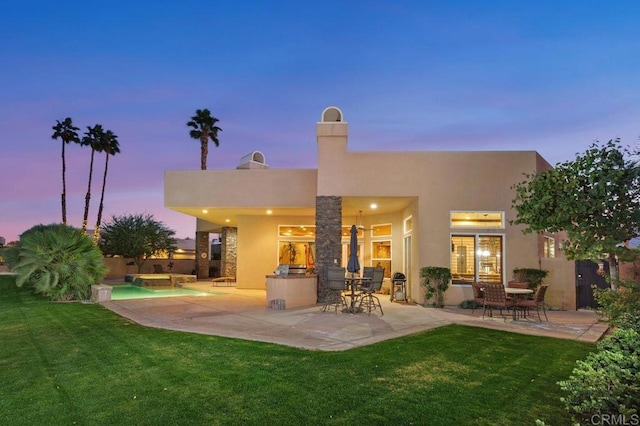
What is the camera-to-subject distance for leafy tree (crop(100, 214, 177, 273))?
2606cm

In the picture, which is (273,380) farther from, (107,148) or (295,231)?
(107,148)

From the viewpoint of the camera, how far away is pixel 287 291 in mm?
10805

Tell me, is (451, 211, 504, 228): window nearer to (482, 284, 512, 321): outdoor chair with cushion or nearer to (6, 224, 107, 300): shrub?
(482, 284, 512, 321): outdoor chair with cushion

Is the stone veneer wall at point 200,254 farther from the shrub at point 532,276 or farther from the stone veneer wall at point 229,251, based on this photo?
the shrub at point 532,276

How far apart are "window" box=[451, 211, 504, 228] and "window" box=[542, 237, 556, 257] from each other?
1.93 meters

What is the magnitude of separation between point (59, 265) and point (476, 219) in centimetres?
1316

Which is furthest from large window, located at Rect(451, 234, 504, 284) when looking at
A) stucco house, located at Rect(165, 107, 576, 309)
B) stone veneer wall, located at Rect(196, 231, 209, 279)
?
stone veneer wall, located at Rect(196, 231, 209, 279)

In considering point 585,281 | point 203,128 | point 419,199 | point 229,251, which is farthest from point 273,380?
point 203,128

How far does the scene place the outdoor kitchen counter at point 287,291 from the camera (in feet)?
35.3

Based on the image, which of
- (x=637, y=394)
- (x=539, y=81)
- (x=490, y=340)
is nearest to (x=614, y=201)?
(x=637, y=394)

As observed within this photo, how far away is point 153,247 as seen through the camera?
26.8m

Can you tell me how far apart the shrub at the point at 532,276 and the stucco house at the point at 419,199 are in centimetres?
32

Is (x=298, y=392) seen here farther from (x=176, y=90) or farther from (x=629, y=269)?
(x=176, y=90)

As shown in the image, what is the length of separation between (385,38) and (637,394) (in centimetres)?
1404
